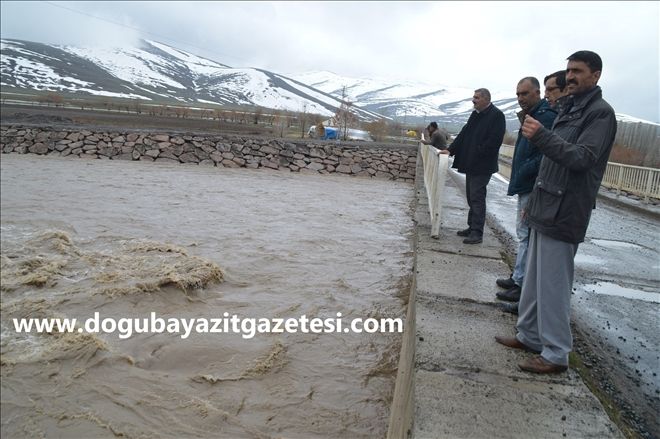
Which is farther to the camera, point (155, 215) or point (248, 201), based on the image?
point (248, 201)

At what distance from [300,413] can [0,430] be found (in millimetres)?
1857

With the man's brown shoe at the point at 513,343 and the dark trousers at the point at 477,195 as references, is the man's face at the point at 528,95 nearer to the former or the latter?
the dark trousers at the point at 477,195

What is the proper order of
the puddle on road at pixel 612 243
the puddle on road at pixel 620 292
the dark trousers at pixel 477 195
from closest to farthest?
the puddle on road at pixel 620 292 < the dark trousers at pixel 477 195 < the puddle on road at pixel 612 243

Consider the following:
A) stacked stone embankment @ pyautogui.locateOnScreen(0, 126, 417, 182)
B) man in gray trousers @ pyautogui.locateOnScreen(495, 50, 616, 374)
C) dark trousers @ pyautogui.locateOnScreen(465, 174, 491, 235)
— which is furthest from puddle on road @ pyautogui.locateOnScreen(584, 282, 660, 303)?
stacked stone embankment @ pyautogui.locateOnScreen(0, 126, 417, 182)

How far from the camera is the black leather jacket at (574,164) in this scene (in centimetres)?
219

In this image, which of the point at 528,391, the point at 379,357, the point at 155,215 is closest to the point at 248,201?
the point at 155,215

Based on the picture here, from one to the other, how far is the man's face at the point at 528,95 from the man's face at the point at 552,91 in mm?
304

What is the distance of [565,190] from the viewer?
230 centimetres

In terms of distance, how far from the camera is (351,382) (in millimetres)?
3309

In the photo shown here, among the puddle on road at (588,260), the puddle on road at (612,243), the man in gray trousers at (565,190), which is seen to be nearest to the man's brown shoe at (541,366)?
the man in gray trousers at (565,190)

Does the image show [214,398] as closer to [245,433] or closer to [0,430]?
[245,433]

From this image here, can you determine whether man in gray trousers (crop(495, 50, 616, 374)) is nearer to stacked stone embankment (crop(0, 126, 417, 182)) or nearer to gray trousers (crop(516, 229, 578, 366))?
gray trousers (crop(516, 229, 578, 366))

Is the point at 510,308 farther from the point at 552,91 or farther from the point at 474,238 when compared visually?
the point at 474,238

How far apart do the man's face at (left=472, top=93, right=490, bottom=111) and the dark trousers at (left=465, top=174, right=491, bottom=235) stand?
0.72 metres
